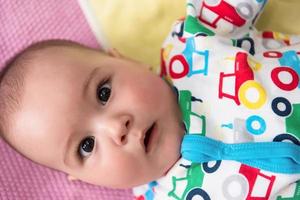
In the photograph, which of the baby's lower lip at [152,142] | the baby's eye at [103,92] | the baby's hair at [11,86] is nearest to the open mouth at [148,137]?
the baby's lower lip at [152,142]

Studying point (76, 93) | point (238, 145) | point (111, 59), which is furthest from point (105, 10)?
point (238, 145)

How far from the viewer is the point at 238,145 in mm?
1000

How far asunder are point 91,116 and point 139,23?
395 mm

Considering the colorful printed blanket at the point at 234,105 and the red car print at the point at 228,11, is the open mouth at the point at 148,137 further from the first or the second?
the red car print at the point at 228,11

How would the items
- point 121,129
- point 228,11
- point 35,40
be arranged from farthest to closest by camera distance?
point 35,40 → point 228,11 → point 121,129

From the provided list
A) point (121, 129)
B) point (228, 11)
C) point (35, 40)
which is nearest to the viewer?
point (121, 129)

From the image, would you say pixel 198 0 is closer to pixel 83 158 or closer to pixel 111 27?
pixel 111 27

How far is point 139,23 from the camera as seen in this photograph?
135 cm

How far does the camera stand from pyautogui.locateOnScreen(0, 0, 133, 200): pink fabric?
4.10 ft

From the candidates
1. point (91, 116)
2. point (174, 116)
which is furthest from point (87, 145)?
point (174, 116)

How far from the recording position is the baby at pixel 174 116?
999 mm

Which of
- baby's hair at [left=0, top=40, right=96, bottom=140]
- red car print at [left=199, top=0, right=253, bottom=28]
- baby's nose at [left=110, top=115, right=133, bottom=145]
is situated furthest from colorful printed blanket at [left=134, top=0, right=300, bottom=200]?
baby's hair at [left=0, top=40, right=96, bottom=140]

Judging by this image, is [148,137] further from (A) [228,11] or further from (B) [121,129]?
(A) [228,11]

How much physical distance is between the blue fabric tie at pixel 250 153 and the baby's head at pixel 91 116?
0.05 m
